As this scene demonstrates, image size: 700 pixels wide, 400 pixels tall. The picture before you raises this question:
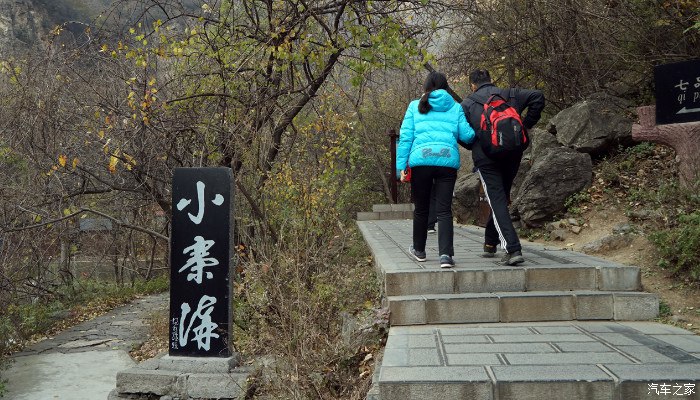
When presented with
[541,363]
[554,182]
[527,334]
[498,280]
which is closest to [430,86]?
[498,280]

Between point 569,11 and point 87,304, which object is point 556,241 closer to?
point 569,11

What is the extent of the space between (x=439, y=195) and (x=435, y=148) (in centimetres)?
41

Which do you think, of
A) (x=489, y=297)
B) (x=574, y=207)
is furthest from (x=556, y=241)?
(x=489, y=297)

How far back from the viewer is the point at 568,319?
4715mm

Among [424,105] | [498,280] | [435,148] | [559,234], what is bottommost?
[498,280]

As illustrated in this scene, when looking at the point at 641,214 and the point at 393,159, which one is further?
the point at 393,159

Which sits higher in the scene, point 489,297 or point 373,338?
point 489,297

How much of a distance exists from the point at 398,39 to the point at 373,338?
451 centimetres

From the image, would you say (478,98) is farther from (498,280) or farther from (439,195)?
(498,280)

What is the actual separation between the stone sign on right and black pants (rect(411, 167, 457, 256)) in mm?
2312

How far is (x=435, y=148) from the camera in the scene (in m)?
5.49

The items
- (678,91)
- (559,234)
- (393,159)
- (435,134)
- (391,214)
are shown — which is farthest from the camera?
(393,159)

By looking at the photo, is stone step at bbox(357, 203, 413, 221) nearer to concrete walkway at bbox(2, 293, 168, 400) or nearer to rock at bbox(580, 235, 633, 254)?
concrete walkway at bbox(2, 293, 168, 400)

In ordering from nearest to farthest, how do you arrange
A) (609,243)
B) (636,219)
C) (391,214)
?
(609,243)
(636,219)
(391,214)
